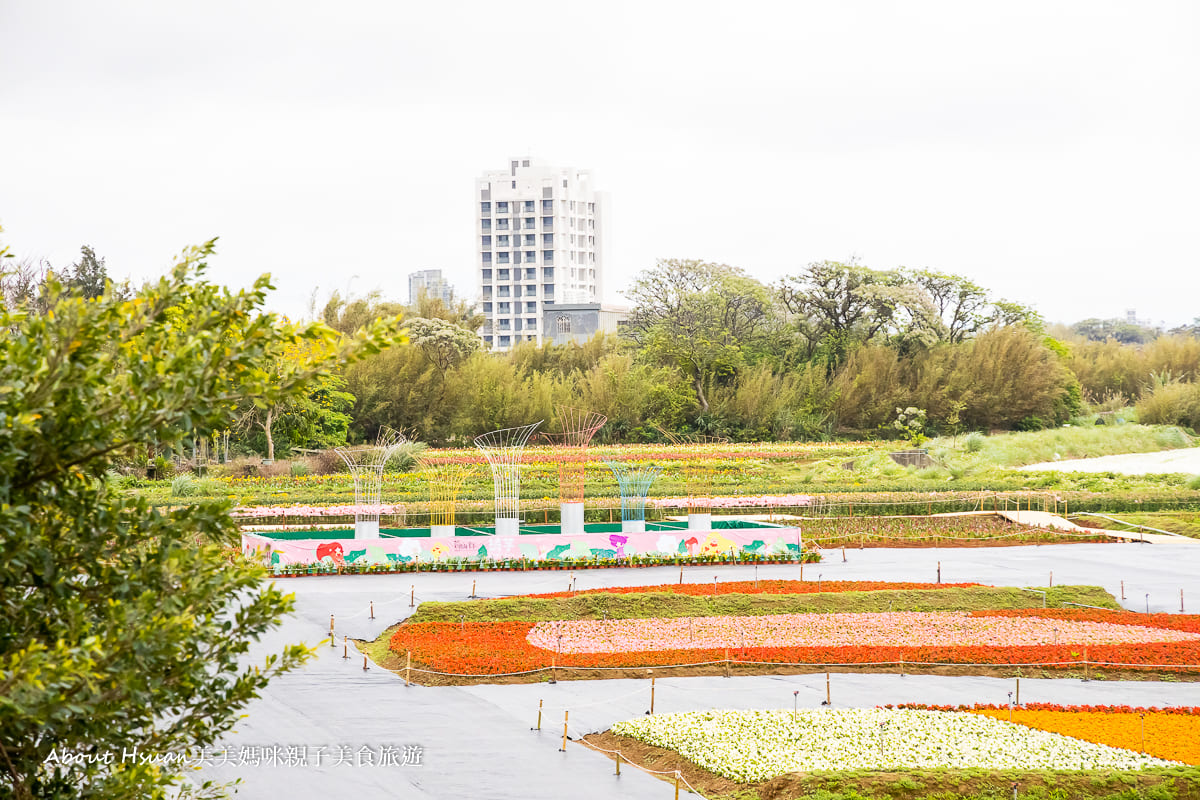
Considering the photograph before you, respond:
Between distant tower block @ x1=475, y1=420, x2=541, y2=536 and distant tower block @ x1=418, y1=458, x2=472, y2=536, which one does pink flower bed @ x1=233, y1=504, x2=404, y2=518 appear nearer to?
distant tower block @ x1=418, y1=458, x2=472, y2=536

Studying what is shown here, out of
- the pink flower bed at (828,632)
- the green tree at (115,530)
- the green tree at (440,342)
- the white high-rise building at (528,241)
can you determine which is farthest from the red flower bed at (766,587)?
the white high-rise building at (528,241)

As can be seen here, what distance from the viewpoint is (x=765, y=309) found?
4588 cm

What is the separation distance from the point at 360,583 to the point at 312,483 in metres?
11.4

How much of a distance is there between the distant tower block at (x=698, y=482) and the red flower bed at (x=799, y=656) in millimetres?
8040

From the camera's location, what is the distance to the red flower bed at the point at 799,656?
35.4ft

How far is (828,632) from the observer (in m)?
12.3

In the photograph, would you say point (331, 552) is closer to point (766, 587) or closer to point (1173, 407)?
point (766, 587)

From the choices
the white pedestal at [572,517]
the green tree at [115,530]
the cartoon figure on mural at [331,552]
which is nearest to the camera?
the green tree at [115,530]

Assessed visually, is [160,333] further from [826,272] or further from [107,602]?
[826,272]

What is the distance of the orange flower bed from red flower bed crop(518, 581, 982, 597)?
5331 mm

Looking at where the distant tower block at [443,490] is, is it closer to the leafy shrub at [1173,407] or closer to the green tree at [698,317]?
the green tree at [698,317]

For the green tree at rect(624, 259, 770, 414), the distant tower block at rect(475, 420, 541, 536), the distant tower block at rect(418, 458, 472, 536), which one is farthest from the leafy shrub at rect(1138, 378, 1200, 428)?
the distant tower block at rect(418, 458, 472, 536)

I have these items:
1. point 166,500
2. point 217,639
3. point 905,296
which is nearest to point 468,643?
point 217,639

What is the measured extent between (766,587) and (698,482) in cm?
1350
